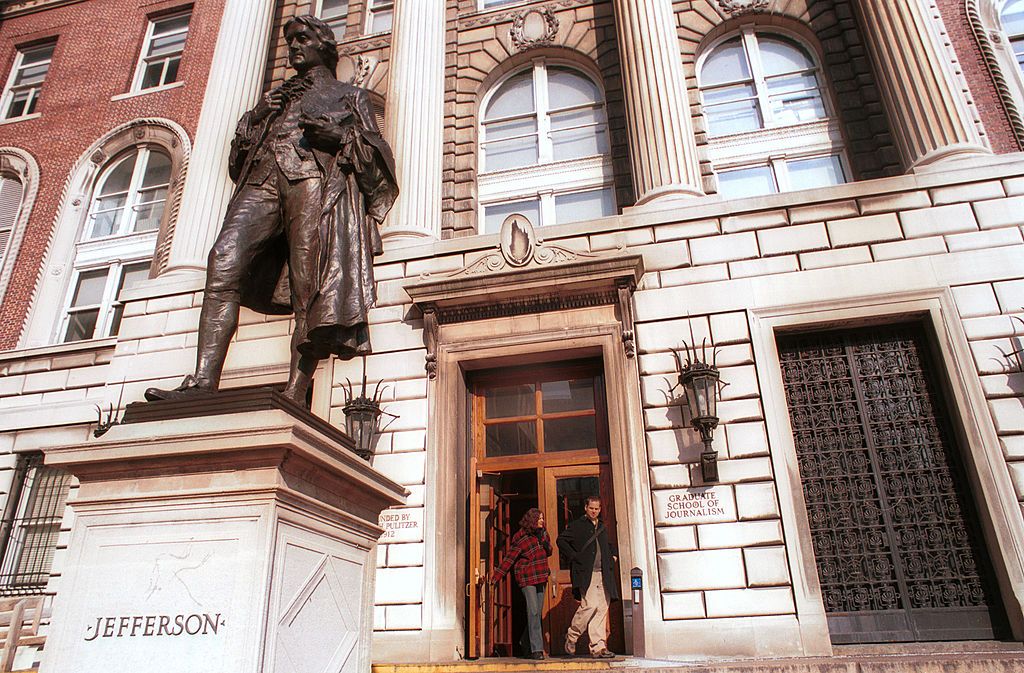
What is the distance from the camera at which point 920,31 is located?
11195 millimetres

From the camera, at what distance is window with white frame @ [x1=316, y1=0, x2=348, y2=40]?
17.6m

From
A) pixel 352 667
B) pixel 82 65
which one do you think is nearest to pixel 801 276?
pixel 352 667

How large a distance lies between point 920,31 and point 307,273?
10.9m

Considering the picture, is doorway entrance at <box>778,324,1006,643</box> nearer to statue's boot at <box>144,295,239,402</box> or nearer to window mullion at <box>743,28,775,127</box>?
window mullion at <box>743,28,775,127</box>

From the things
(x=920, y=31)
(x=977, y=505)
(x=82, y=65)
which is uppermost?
(x=82, y=65)

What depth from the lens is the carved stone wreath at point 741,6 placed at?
47.3 feet

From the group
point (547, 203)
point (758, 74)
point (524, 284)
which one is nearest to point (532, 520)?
point (524, 284)

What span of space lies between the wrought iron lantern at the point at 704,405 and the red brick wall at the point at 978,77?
26.9ft

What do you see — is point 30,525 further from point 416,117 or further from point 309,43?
point 309,43

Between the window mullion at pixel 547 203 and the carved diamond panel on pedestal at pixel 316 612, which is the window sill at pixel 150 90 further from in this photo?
the carved diamond panel on pedestal at pixel 316 612

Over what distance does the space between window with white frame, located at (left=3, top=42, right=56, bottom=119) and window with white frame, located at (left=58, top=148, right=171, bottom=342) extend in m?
4.60

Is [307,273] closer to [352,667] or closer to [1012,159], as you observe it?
[352,667]

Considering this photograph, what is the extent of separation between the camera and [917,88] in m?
10.9

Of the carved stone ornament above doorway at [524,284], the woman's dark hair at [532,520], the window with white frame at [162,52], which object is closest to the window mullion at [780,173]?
the carved stone ornament above doorway at [524,284]
